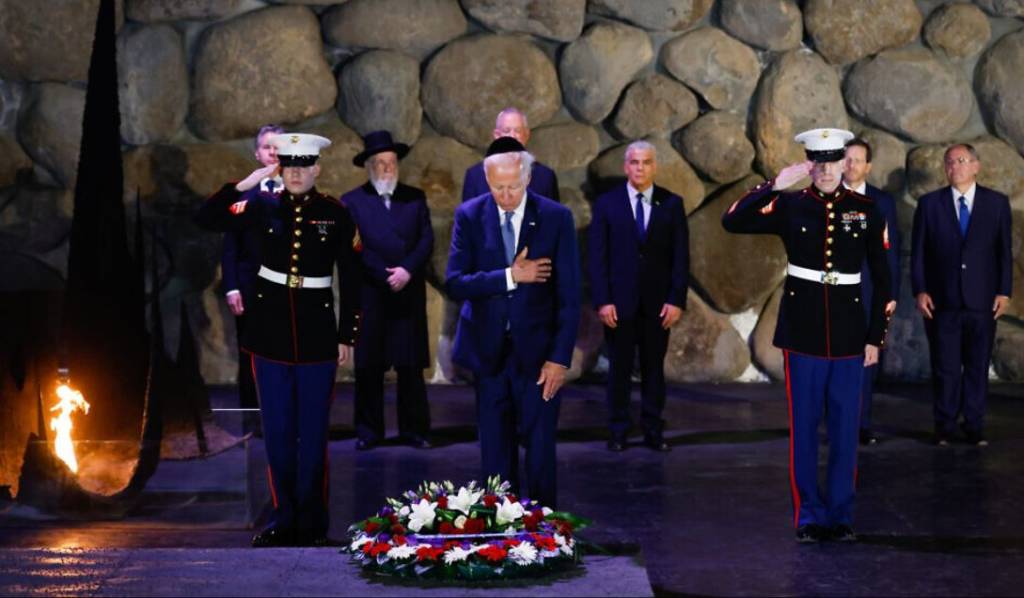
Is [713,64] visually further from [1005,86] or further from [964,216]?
[964,216]

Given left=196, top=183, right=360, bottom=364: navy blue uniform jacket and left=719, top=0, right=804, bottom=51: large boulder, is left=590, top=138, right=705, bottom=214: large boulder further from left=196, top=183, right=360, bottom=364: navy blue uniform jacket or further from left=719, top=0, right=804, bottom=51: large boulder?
left=196, top=183, right=360, bottom=364: navy blue uniform jacket

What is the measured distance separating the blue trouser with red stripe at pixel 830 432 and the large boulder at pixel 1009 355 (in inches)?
167

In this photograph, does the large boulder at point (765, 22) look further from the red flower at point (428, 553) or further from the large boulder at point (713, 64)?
the red flower at point (428, 553)

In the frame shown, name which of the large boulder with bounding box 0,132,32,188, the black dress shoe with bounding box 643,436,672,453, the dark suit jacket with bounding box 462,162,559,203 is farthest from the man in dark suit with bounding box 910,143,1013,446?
the large boulder with bounding box 0,132,32,188

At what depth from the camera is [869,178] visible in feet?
32.0

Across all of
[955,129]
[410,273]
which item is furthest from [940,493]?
[955,129]

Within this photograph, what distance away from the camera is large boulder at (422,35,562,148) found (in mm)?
9555

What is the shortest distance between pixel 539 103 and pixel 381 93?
2.93ft

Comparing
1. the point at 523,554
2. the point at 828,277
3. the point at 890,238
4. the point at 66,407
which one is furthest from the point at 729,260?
the point at 523,554

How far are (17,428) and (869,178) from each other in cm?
527

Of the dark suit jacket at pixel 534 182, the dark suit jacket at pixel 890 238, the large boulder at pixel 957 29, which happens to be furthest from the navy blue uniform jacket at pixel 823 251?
the large boulder at pixel 957 29

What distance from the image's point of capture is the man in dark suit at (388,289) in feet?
24.8

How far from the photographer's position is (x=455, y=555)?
4.50m

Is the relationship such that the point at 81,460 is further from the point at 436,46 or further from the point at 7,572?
the point at 436,46
